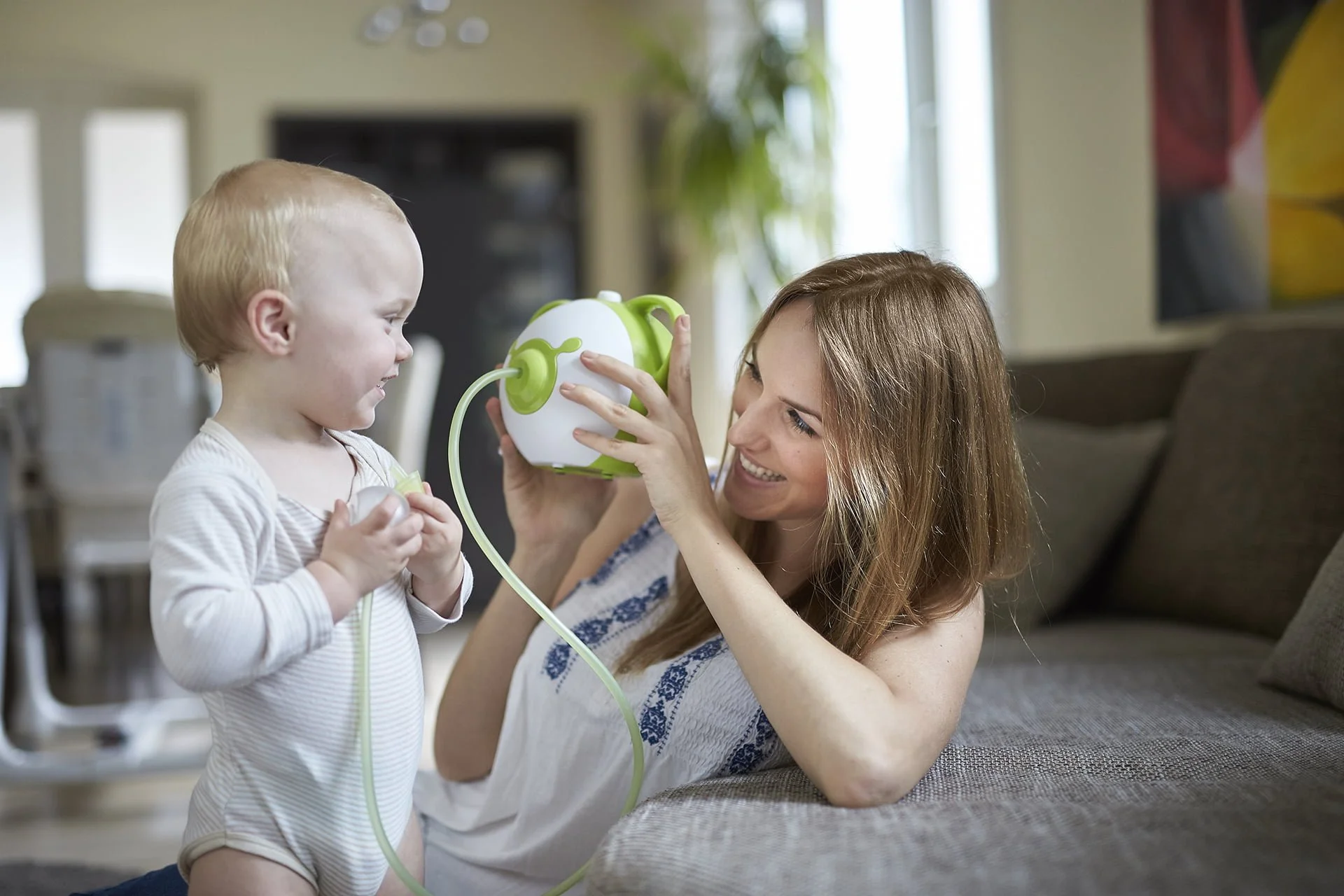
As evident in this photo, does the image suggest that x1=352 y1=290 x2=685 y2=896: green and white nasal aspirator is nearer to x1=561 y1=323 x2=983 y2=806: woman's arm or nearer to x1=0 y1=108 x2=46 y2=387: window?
x1=561 y1=323 x2=983 y2=806: woman's arm

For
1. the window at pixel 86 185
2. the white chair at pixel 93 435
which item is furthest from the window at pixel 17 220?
the white chair at pixel 93 435

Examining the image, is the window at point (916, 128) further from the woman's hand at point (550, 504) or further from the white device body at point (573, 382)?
the white device body at point (573, 382)

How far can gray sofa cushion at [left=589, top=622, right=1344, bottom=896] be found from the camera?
2.34ft

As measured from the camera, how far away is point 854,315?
1027mm

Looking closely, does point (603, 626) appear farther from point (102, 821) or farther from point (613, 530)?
point (102, 821)

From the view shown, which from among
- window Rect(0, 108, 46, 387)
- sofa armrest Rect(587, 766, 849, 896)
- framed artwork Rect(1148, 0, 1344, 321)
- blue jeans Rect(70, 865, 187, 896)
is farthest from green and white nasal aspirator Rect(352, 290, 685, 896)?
window Rect(0, 108, 46, 387)

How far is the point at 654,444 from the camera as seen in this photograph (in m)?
1.00

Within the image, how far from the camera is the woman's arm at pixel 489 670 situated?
1233mm

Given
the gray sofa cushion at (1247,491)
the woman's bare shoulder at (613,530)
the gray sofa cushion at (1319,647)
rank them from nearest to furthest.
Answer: the gray sofa cushion at (1319,647) < the woman's bare shoulder at (613,530) < the gray sofa cushion at (1247,491)

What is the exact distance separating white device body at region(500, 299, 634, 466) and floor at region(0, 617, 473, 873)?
1037 mm

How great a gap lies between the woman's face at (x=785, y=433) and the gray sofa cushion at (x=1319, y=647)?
0.55 meters

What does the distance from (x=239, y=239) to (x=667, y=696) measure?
22.1 inches

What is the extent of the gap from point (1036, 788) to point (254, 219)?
72 centimetres

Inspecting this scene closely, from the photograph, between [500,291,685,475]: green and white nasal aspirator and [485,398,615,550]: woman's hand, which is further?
[485,398,615,550]: woman's hand
